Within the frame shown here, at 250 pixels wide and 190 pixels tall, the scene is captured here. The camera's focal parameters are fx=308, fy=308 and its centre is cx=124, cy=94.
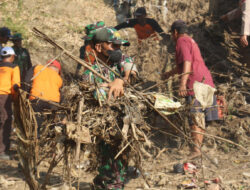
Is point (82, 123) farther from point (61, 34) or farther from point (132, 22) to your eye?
point (61, 34)

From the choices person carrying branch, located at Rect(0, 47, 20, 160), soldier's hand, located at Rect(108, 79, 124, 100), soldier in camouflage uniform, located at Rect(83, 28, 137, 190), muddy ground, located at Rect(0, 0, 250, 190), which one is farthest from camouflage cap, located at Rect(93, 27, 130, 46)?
person carrying branch, located at Rect(0, 47, 20, 160)

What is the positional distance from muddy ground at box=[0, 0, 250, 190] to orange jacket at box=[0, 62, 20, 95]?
114cm

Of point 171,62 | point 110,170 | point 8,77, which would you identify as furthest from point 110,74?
point 171,62

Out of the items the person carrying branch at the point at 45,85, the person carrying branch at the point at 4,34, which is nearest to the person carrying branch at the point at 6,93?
the person carrying branch at the point at 45,85

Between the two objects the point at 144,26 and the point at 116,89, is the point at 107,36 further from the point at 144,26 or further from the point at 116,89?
the point at 144,26

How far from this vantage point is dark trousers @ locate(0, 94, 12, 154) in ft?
15.5

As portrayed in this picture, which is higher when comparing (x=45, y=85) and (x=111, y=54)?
(x=111, y=54)

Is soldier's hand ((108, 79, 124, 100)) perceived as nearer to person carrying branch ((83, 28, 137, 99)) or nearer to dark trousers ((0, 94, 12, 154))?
person carrying branch ((83, 28, 137, 99))

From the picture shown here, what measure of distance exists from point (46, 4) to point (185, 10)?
4177 mm

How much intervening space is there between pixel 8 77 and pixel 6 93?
25cm

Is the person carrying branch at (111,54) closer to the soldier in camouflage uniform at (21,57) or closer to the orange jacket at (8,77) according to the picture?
the orange jacket at (8,77)

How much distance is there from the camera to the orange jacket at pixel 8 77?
461 centimetres

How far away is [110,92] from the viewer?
7.22ft

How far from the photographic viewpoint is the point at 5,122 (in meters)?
4.85
